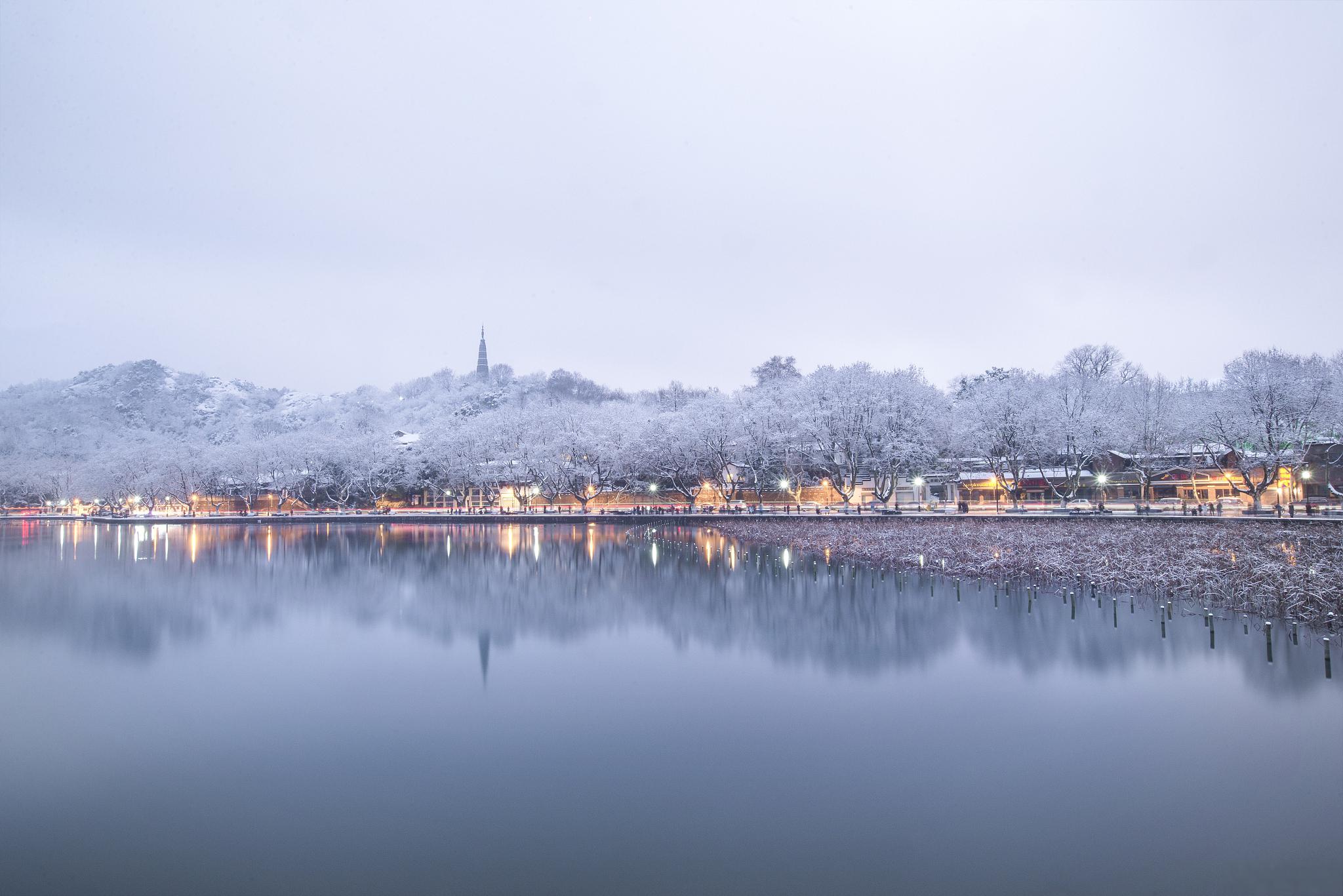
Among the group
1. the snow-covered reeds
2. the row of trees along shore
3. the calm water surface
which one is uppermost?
the row of trees along shore

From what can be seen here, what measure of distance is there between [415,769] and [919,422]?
45.5 m

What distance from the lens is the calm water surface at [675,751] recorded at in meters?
8.61

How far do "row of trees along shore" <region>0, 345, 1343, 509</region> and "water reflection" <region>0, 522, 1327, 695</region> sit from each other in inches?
635

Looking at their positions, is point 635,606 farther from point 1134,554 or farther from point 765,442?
point 765,442

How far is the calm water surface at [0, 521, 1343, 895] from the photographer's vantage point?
28.2 feet

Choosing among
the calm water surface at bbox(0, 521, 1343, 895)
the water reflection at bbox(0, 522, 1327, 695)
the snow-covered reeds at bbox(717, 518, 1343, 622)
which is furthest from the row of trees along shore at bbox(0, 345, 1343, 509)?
the calm water surface at bbox(0, 521, 1343, 895)

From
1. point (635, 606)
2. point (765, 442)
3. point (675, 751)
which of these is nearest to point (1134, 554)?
point (635, 606)

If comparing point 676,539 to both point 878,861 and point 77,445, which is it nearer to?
point 878,861

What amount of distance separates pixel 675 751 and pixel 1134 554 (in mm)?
22725

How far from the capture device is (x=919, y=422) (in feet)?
167

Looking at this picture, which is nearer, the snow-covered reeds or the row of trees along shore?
the snow-covered reeds

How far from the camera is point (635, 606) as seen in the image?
26.0m

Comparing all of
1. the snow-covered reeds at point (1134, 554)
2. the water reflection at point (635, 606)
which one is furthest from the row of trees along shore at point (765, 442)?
the water reflection at point (635, 606)

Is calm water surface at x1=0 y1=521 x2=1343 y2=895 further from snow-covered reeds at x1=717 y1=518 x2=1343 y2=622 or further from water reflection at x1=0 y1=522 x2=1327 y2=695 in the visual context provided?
snow-covered reeds at x1=717 y1=518 x2=1343 y2=622
